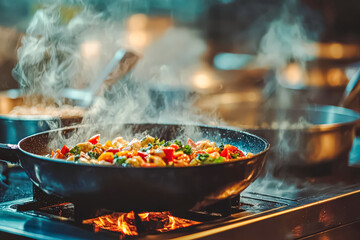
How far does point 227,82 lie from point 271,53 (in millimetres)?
1088

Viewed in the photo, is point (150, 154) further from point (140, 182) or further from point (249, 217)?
point (249, 217)

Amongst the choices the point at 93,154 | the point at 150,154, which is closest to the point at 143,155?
the point at 150,154

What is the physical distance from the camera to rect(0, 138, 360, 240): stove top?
45.2 inches

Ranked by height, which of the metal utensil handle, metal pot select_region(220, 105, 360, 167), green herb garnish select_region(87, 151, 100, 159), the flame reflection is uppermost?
the metal utensil handle

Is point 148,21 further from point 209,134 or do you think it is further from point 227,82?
point 209,134

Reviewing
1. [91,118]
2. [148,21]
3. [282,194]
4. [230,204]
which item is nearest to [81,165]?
[230,204]

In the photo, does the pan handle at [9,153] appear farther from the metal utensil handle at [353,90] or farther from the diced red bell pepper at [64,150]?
the metal utensil handle at [353,90]

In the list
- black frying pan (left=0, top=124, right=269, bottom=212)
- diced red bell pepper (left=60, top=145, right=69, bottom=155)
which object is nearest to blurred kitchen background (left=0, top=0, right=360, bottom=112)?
diced red bell pepper (left=60, top=145, right=69, bottom=155)

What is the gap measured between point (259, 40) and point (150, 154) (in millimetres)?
7238

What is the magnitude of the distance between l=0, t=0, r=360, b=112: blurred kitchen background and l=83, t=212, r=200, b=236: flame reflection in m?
4.76

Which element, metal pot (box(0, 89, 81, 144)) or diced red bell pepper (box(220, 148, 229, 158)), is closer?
diced red bell pepper (box(220, 148, 229, 158))

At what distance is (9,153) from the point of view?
129 cm

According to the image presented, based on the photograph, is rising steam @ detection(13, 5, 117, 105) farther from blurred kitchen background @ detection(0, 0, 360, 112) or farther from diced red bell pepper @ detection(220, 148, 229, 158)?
diced red bell pepper @ detection(220, 148, 229, 158)

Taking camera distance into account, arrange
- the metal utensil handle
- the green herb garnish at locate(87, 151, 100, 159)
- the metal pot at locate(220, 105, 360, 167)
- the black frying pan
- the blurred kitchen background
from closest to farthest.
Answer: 1. the black frying pan
2. the green herb garnish at locate(87, 151, 100, 159)
3. the metal pot at locate(220, 105, 360, 167)
4. the metal utensil handle
5. the blurred kitchen background
